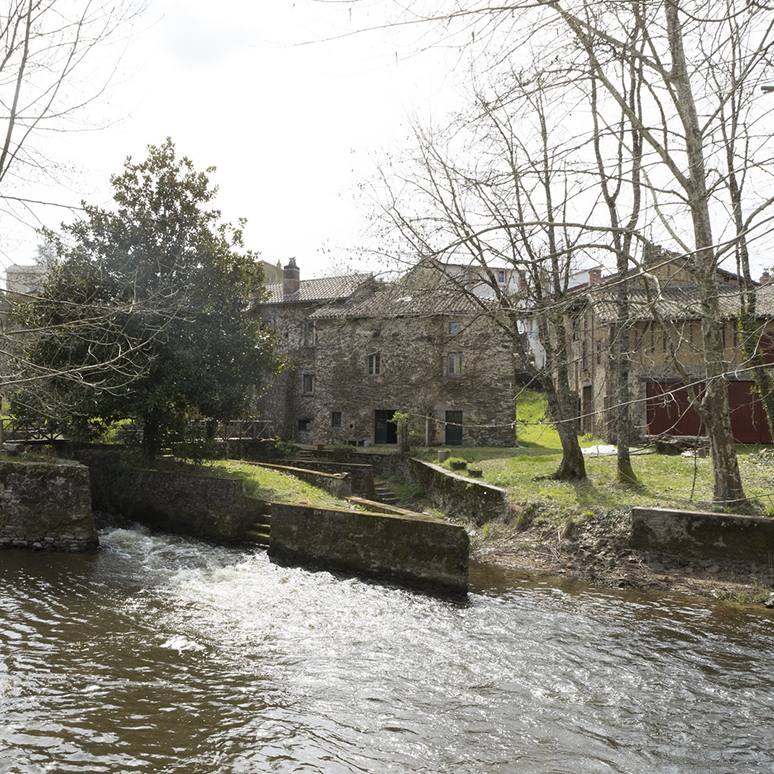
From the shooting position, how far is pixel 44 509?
12.0 meters

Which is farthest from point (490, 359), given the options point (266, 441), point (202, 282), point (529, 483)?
point (202, 282)

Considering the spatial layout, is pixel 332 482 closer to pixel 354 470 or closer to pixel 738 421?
pixel 354 470

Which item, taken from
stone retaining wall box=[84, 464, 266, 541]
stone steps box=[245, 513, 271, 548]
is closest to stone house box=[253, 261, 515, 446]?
stone retaining wall box=[84, 464, 266, 541]

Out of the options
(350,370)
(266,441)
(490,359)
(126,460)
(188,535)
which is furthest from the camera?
(350,370)

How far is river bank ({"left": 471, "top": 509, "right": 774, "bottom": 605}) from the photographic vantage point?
9664 millimetres

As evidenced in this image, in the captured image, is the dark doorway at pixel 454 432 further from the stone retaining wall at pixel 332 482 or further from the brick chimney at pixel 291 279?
the stone retaining wall at pixel 332 482

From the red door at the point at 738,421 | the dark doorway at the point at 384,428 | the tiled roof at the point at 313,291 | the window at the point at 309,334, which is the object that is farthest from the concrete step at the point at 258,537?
the window at the point at 309,334

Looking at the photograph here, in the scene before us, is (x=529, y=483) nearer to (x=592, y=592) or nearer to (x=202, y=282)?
(x=592, y=592)

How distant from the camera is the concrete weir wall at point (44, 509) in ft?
38.7

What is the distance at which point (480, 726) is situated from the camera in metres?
5.39

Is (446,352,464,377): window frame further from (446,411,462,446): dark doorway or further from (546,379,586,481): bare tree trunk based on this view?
(546,379,586,481): bare tree trunk

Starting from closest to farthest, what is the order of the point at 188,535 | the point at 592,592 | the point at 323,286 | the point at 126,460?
the point at 592,592
the point at 188,535
the point at 126,460
the point at 323,286

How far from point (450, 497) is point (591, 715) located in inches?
461

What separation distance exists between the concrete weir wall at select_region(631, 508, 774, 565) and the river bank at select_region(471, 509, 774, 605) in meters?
0.14
